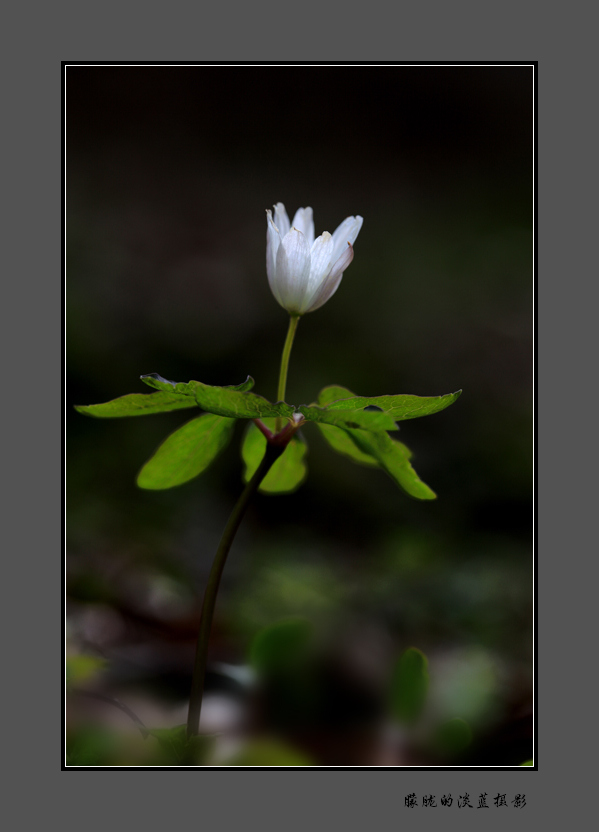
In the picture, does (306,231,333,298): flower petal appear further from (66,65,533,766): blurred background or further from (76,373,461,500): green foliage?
(66,65,533,766): blurred background

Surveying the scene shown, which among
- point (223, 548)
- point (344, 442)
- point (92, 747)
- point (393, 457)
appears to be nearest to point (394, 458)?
point (393, 457)

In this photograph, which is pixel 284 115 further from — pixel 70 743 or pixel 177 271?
pixel 70 743

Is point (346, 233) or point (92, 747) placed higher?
point (346, 233)

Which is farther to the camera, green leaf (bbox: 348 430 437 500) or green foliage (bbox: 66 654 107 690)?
green foliage (bbox: 66 654 107 690)

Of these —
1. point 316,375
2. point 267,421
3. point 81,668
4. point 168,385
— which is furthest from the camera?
point 316,375

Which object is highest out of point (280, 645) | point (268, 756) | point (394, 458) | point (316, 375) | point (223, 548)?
point (316, 375)

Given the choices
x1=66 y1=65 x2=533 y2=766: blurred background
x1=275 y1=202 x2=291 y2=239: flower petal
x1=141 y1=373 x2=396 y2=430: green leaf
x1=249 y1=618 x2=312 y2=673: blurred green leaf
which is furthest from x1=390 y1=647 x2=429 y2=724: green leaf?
x1=275 y1=202 x2=291 y2=239: flower petal

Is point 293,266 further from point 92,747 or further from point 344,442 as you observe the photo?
point 92,747
